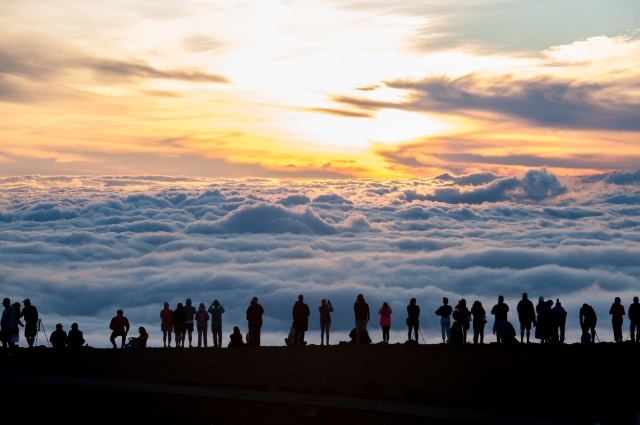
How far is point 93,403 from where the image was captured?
1230 centimetres

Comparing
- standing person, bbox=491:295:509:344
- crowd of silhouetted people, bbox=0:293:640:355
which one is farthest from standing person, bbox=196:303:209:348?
standing person, bbox=491:295:509:344

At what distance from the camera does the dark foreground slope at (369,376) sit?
12.2 meters

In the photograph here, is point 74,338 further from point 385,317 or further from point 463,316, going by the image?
point 463,316

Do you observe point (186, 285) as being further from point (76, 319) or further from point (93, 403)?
point (93, 403)

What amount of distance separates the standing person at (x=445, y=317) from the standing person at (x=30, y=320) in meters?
12.7

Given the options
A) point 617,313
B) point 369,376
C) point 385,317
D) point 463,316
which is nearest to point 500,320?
point 463,316

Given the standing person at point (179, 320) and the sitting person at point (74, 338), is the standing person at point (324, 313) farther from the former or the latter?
the sitting person at point (74, 338)

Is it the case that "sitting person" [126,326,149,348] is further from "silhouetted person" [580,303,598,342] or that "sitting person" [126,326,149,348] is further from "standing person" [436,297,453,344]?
"silhouetted person" [580,303,598,342]

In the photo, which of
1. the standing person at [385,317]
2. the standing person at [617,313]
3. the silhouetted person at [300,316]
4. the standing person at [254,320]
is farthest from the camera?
the standing person at [617,313]

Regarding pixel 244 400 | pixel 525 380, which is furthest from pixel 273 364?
pixel 525 380

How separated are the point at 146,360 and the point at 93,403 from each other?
682 centimetres

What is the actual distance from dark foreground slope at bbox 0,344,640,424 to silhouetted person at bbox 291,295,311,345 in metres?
0.82

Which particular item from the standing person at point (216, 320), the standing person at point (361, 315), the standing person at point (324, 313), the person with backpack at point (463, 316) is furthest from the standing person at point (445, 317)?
the standing person at point (216, 320)

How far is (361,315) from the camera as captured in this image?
22.4m
